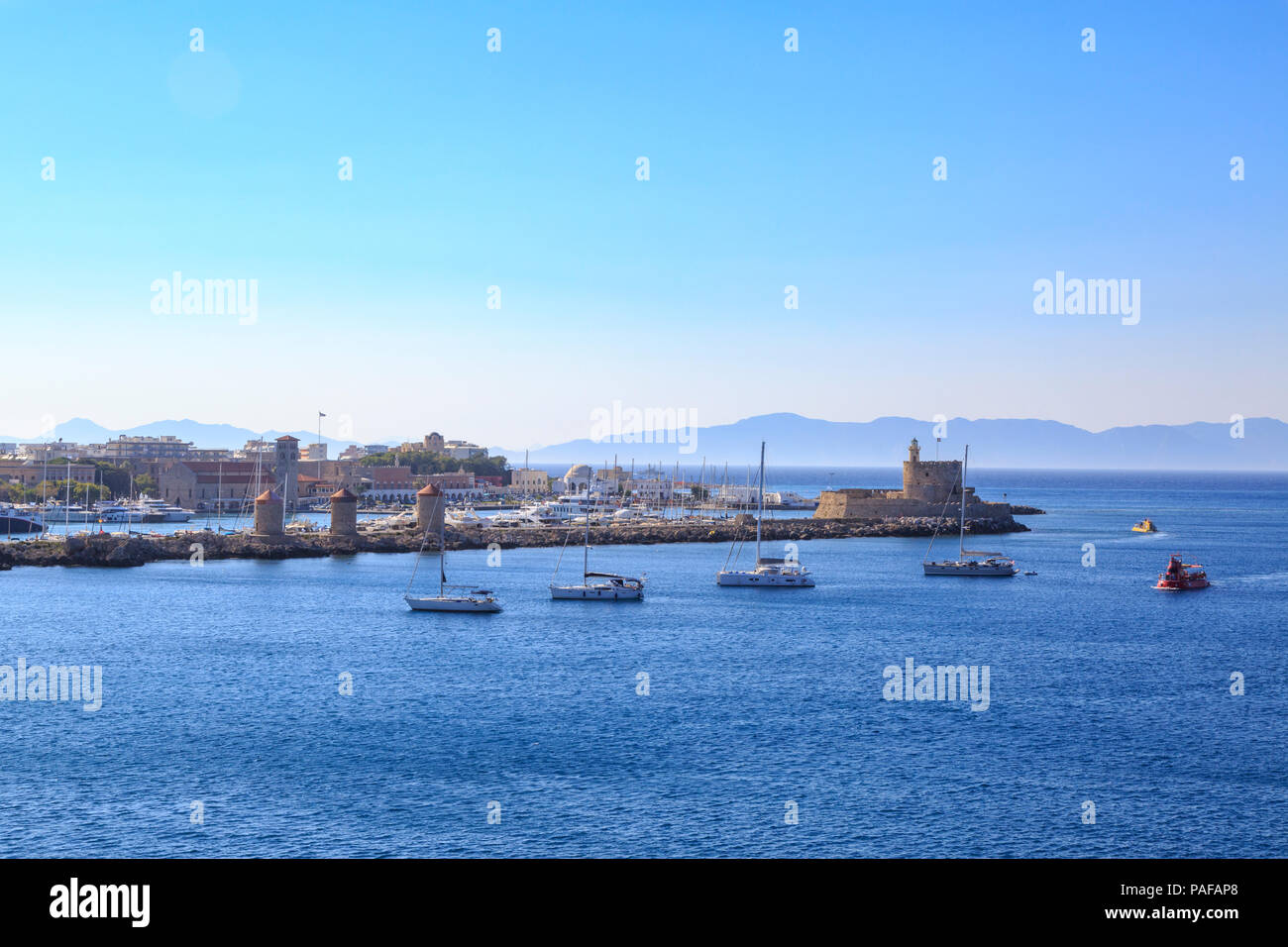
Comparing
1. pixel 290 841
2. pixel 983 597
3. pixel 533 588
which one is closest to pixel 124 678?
pixel 290 841

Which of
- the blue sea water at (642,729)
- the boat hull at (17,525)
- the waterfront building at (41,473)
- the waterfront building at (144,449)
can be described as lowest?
the blue sea water at (642,729)

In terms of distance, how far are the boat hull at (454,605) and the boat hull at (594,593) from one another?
3775 millimetres

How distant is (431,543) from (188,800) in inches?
1998

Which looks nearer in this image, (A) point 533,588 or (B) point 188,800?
(B) point 188,800

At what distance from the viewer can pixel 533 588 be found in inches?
1934

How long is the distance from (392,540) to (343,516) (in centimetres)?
330

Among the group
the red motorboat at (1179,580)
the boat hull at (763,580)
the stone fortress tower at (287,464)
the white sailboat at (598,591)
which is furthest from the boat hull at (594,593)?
the stone fortress tower at (287,464)

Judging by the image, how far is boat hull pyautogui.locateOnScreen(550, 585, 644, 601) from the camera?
44844mm

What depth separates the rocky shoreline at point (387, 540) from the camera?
56975 millimetres

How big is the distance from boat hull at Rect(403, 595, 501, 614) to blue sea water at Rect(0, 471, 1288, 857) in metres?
0.75

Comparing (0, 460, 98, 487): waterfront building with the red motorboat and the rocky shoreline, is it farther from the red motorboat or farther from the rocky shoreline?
the red motorboat

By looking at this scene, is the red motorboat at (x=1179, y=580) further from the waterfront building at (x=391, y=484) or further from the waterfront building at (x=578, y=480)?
the waterfront building at (x=578, y=480)
